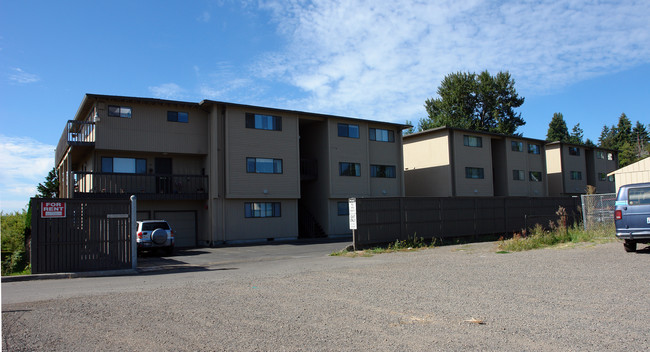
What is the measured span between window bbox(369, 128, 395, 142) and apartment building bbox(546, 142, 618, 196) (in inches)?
834

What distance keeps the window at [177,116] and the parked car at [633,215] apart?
21413 mm

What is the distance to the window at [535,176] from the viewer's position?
142ft

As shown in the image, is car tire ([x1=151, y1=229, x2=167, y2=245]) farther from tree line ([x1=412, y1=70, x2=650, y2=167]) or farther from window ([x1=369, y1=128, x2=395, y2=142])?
tree line ([x1=412, y1=70, x2=650, y2=167])

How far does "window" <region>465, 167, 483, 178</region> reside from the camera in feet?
124

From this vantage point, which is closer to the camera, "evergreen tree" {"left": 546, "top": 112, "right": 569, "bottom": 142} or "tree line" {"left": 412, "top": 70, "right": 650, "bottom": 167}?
"tree line" {"left": 412, "top": 70, "right": 650, "bottom": 167}

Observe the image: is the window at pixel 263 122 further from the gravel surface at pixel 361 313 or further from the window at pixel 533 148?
the window at pixel 533 148

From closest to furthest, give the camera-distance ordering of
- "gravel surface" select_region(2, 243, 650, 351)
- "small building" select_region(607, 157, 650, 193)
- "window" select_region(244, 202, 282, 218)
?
"gravel surface" select_region(2, 243, 650, 351) < "window" select_region(244, 202, 282, 218) < "small building" select_region(607, 157, 650, 193)

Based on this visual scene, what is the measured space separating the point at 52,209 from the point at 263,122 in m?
16.1

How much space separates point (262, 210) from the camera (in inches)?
1109

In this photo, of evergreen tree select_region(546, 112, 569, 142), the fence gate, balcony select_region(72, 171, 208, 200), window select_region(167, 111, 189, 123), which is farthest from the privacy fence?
evergreen tree select_region(546, 112, 569, 142)

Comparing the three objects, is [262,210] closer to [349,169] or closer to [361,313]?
[349,169]

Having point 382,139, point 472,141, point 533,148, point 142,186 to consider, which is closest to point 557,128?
point 533,148

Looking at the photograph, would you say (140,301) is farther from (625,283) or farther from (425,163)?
(425,163)

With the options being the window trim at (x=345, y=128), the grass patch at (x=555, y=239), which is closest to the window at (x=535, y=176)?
the window trim at (x=345, y=128)
